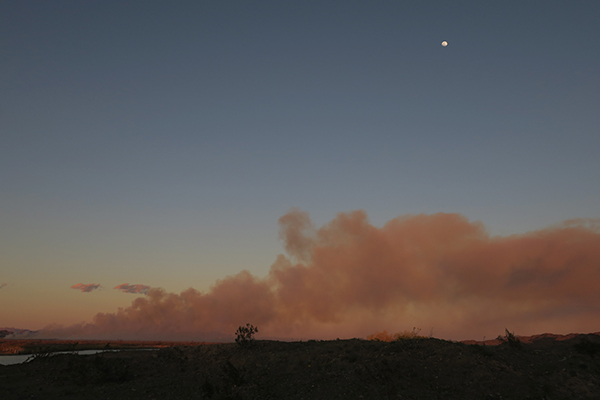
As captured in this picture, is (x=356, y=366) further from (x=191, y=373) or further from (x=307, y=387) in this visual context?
(x=191, y=373)

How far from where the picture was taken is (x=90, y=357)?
36375 mm

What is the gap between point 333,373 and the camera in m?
25.2

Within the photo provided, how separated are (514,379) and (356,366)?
34.8ft

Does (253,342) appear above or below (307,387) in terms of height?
above

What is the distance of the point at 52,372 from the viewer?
3297cm

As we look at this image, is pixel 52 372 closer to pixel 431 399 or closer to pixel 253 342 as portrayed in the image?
pixel 253 342


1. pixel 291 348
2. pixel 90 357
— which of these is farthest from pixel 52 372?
pixel 291 348

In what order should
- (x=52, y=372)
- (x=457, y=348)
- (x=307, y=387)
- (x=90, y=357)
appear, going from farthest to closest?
1. (x=90, y=357)
2. (x=52, y=372)
3. (x=457, y=348)
4. (x=307, y=387)

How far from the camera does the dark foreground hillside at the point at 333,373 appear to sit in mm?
22922

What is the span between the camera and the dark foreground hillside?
22922 mm

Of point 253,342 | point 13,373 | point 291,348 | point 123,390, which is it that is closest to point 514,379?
point 291,348

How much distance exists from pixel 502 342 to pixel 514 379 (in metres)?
8.93

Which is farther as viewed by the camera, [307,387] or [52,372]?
[52,372]

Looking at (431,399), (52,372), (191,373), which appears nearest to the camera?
(431,399)
